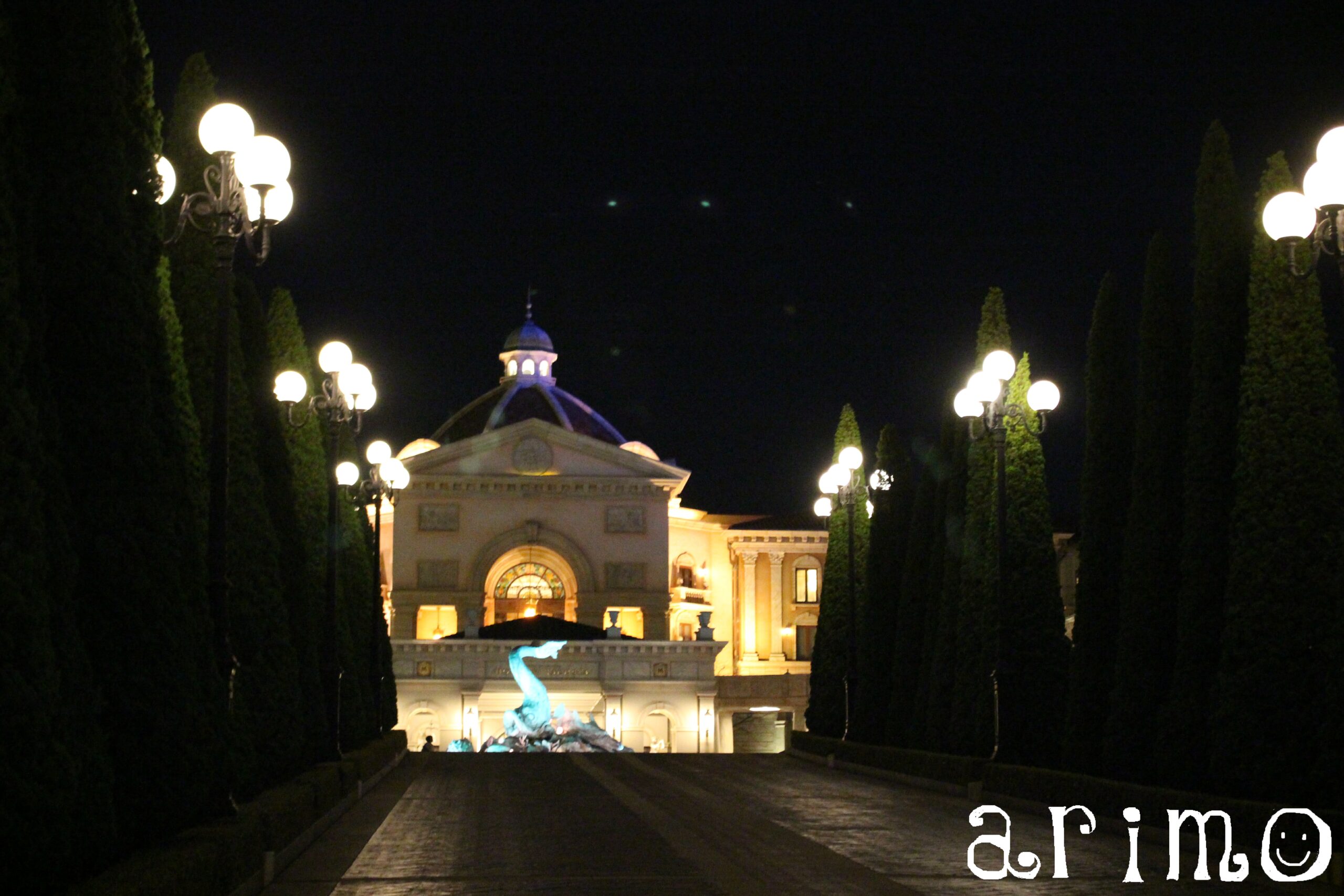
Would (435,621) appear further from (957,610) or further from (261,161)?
(261,161)

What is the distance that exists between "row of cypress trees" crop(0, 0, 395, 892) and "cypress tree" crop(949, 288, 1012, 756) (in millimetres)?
13192

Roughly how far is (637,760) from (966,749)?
10.9 meters

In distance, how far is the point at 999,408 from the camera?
2347 cm

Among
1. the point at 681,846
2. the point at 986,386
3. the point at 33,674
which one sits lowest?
the point at 681,846

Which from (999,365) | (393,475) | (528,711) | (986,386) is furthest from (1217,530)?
(528,711)

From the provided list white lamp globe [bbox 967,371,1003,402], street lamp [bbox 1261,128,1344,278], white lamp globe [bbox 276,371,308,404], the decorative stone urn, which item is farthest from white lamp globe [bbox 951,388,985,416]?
→ the decorative stone urn

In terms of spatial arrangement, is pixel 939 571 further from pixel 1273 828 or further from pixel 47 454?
pixel 47 454

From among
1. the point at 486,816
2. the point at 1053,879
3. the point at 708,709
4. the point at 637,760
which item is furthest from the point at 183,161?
the point at 708,709

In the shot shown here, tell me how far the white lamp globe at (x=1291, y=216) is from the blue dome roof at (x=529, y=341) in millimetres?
65764

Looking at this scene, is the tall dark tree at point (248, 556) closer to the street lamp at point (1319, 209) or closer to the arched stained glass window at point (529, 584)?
the street lamp at point (1319, 209)

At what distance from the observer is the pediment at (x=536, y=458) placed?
220ft

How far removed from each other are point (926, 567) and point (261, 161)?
19.5m

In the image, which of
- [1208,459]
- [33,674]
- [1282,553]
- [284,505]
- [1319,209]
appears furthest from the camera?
[284,505]

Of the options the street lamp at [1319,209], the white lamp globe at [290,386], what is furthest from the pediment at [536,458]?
the street lamp at [1319,209]
